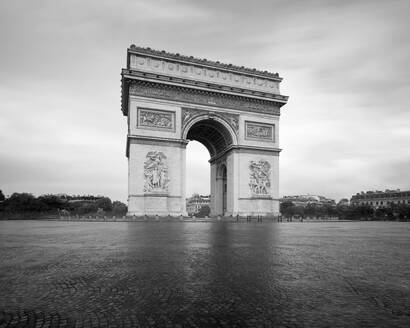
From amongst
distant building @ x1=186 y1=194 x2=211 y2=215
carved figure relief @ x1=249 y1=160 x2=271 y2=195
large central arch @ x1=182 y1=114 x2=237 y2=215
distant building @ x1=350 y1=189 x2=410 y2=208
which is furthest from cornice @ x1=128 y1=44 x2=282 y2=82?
distant building @ x1=186 y1=194 x2=211 y2=215

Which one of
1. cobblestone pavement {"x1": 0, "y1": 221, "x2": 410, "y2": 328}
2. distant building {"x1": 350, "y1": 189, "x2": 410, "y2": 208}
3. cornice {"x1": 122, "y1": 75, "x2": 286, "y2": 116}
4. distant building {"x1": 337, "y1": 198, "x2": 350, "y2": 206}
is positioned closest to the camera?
cobblestone pavement {"x1": 0, "y1": 221, "x2": 410, "y2": 328}

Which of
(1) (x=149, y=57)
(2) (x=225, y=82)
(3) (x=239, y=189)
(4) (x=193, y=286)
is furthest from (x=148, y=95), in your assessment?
(4) (x=193, y=286)

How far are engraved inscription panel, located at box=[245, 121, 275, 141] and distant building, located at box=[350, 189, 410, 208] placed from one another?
73.5 m

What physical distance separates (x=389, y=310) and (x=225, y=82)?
34.8 m

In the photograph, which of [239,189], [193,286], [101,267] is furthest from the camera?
[239,189]

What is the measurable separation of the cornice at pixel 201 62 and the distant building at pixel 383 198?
7491 cm

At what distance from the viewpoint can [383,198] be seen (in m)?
107

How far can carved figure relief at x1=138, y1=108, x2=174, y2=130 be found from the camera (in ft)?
110

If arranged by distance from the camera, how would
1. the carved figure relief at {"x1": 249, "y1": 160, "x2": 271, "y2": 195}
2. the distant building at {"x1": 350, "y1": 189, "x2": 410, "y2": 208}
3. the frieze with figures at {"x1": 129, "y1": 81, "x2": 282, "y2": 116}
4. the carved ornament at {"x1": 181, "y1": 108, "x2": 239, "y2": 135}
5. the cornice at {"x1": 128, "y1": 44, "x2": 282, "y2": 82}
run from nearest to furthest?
the frieze with figures at {"x1": 129, "y1": 81, "x2": 282, "y2": 116}, the cornice at {"x1": 128, "y1": 44, "x2": 282, "y2": 82}, the carved ornament at {"x1": 181, "y1": 108, "x2": 239, "y2": 135}, the carved figure relief at {"x1": 249, "y1": 160, "x2": 271, "y2": 195}, the distant building at {"x1": 350, "y1": 189, "x2": 410, "y2": 208}

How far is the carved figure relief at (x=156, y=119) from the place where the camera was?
110ft

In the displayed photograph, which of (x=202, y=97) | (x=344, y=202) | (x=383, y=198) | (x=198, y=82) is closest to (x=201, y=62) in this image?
(x=198, y=82)

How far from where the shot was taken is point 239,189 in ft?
120

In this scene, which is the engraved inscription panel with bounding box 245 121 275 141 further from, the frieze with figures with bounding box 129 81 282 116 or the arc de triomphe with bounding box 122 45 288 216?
the frieze with figures with bounding box 129 81 282 116

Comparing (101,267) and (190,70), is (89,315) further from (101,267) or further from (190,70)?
(190,70)
